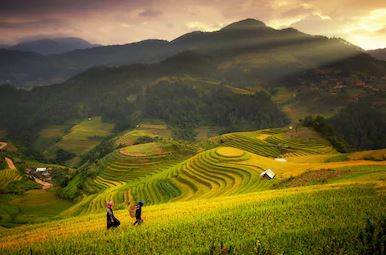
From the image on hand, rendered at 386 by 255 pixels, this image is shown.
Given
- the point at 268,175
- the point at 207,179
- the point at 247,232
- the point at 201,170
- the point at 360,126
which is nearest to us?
the point at 247,232

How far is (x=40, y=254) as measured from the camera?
1669 cm

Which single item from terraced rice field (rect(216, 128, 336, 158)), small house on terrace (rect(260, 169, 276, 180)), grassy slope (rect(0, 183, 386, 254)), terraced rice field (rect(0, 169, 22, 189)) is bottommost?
terraced rice field (rect(0, 169, 22, 189))

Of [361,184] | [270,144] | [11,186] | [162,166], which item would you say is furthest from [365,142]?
[361,184]

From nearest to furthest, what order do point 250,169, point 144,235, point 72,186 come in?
point 144,235
point 250,169
point 72,186

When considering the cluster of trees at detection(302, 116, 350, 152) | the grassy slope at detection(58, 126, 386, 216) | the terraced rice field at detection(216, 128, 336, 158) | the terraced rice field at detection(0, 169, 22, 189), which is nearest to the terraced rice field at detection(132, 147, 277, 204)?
the grassy slope at detection(58, 126, 386, 216)

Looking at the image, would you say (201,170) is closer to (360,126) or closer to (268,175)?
(268,175)

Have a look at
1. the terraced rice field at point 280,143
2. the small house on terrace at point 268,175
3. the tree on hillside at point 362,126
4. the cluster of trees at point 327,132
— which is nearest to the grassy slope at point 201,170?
the terraced rice field at point 280,143

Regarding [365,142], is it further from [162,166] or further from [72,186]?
[72,186]

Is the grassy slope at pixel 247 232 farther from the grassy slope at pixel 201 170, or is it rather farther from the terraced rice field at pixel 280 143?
the terraced rice field at pixel 280 143

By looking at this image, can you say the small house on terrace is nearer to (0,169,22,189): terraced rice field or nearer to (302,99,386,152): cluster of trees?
(0,169,22,189): terraced rice field

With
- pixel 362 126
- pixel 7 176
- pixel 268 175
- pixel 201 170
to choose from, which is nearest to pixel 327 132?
pixel 362 126

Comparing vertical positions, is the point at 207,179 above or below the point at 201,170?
below

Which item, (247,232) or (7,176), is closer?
(247,232)

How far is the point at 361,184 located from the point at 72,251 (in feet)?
59.6
